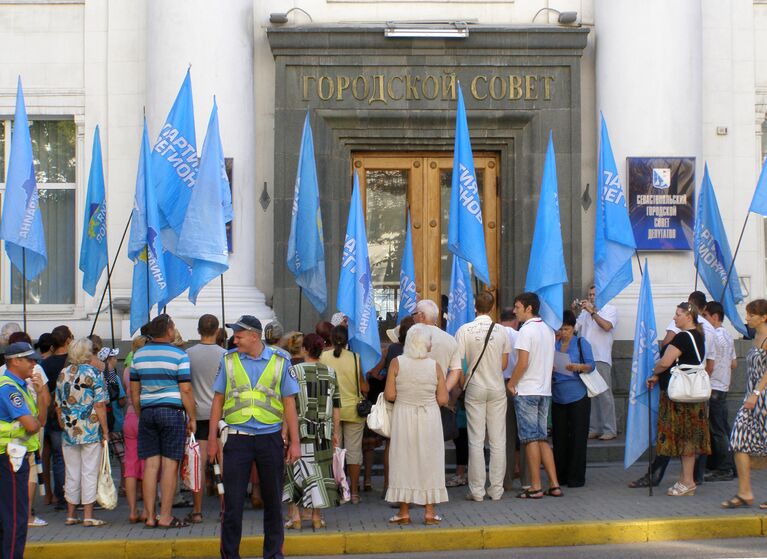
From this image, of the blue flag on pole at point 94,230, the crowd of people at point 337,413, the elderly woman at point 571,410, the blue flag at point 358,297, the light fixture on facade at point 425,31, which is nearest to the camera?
the crowd of people at point 337,413

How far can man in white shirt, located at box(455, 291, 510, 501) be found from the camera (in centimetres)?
1116

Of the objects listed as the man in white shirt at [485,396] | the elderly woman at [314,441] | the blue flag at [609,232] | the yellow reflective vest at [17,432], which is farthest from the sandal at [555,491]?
the yellow reflective vest at [17,432]

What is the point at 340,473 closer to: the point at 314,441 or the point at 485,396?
the point at 314,441

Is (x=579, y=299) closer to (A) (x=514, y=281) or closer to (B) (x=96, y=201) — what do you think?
(A) (x=514, y=281)

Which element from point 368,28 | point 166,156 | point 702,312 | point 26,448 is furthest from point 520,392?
point 368,28

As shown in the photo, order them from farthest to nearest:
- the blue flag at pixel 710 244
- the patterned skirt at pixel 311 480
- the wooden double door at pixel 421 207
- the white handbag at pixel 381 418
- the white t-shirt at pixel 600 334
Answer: the wooden double door at pixel 421 207
the white t-shirt at pixel 600 334
the blue flag at pixel 710 244
the white handbag at pixel 381 418
the patterned skirt at pixel 311 480

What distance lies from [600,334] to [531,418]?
3.25 meters

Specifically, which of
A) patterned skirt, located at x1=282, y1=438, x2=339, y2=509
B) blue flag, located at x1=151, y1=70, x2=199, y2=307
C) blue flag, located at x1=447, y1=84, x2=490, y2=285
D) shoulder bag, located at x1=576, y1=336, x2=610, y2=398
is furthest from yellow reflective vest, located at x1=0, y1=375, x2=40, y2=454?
shoulder bag, located at x1=576, y1=336, x2=610, y2=398

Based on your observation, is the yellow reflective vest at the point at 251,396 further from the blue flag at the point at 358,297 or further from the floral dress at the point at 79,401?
the blue flag at the point at 358,297

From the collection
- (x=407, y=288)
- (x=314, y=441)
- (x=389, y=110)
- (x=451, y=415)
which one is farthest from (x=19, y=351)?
(x=389, y=110)

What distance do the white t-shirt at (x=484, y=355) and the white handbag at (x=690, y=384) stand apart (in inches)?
61.6

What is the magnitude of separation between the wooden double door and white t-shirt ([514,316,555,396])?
4362 millimetres

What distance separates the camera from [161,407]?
Result: 33.0ft

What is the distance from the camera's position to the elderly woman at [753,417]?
34.2 ft
